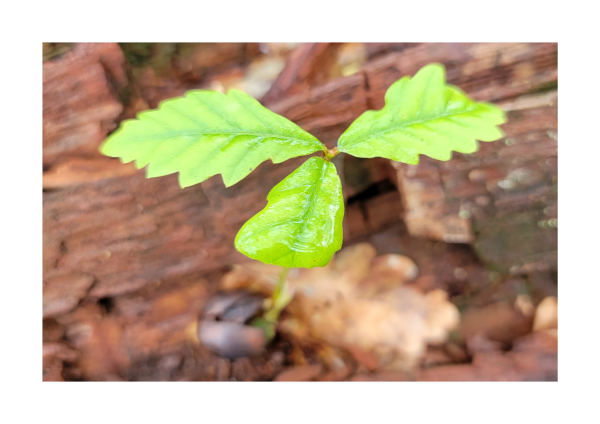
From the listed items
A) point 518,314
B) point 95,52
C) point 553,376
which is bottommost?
point 553,376

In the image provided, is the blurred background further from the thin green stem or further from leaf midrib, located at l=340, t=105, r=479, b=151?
leaf midrib, located at l=340, t=105, r=479, b=151

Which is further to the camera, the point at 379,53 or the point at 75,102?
the point at 379,53

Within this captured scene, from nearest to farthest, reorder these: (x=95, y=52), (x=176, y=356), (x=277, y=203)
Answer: (x=277, y=203), (x=95, y=52), (x=176, y=356)

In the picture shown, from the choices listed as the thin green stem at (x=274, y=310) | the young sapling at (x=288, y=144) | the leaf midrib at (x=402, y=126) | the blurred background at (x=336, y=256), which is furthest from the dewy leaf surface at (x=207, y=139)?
the thin green stem at (x=274, y=310)

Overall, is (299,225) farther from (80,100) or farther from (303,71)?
(80,100)

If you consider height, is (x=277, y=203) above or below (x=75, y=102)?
below

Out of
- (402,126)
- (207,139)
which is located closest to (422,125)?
(402,126)

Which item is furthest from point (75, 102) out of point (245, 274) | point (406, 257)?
point (406, 257)

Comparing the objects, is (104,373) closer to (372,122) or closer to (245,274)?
(245,274)
